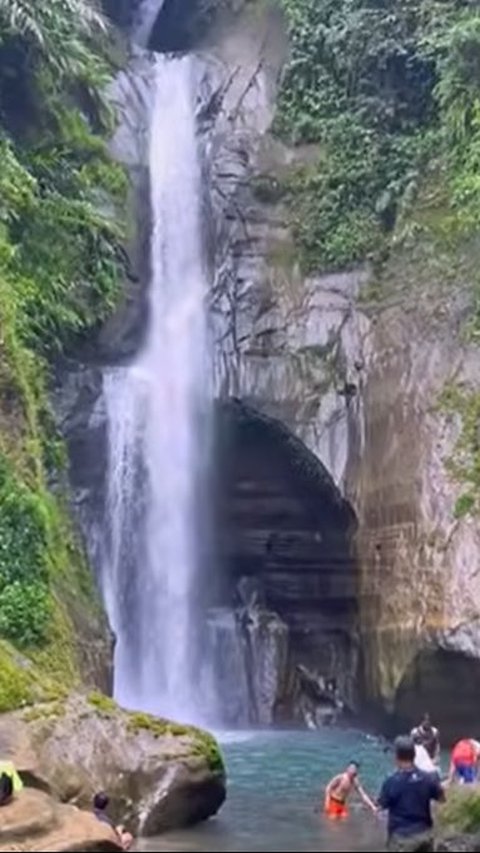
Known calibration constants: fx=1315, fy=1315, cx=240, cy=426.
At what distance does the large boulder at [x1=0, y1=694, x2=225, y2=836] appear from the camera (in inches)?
484

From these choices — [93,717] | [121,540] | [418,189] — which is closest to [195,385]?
[121,540]

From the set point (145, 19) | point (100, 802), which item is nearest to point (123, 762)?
point (100, 802)

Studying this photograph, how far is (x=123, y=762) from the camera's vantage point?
1262cm

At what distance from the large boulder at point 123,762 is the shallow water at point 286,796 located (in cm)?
31

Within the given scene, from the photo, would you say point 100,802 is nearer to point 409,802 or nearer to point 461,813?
point 461,813

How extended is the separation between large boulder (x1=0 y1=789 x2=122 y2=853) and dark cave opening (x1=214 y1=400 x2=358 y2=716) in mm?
12791

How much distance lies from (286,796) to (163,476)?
1133 centimetres

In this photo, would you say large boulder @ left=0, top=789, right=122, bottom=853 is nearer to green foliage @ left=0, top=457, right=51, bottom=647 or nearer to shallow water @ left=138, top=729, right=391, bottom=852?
shallow water @ left=138, top=729, right=391, bottom=852

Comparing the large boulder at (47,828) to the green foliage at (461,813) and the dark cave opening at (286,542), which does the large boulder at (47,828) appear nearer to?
the green foliage at (461,813)

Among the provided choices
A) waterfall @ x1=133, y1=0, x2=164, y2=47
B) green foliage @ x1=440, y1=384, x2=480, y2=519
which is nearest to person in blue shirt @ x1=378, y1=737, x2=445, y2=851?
green foliage @ x1=440, y1=384, x2=480, y2=519

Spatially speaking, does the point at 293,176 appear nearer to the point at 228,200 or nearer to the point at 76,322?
the point at 228,200

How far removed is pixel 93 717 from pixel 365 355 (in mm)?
11268

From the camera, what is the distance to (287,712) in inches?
957

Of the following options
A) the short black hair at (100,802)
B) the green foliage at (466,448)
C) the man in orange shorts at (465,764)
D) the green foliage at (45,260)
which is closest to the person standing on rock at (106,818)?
the short black hair at (100,802)
